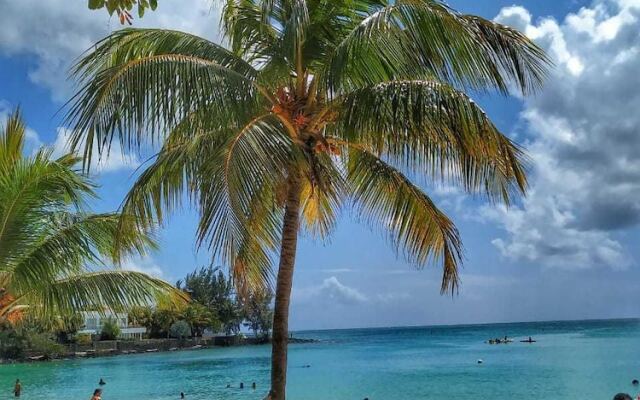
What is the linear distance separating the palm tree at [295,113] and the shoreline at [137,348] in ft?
186

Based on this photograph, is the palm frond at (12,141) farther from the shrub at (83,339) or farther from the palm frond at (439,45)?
the shrub at (83,339)

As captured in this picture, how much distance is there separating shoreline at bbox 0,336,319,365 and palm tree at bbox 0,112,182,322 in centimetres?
5398

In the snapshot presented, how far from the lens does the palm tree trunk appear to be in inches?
314

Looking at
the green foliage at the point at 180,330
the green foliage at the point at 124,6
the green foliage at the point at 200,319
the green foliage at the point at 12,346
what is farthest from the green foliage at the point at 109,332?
the green foliage at the point at 124,6

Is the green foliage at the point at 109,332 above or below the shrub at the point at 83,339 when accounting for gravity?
above

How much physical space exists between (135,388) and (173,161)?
121 ft

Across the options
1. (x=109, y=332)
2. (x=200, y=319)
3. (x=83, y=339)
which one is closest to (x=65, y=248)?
(x=83, y=339)

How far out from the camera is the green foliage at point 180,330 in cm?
8038

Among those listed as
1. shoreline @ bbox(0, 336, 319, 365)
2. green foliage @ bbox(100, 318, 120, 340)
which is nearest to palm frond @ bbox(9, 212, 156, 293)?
shoreline @ bbox(0, 336, 319, 365)

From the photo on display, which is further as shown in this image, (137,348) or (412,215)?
(137,348)

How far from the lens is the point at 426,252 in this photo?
8836 millimetres

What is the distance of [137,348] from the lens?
243 feet

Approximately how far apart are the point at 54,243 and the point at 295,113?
3676mm

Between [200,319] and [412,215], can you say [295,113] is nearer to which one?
[412,215]
